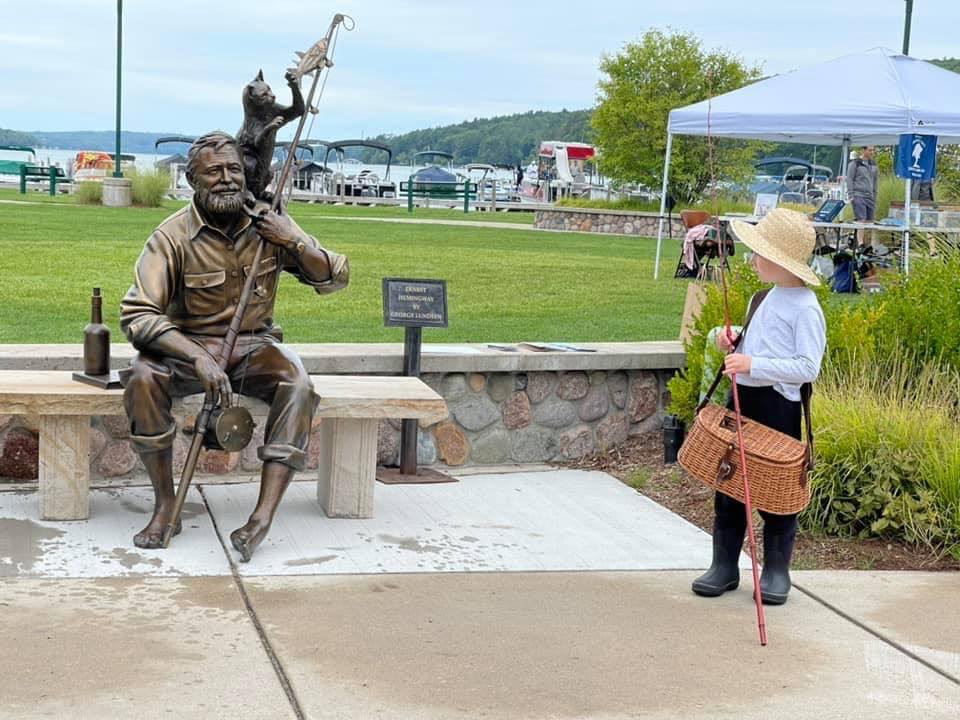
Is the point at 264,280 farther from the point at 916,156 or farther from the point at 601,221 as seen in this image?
the point at 601,221

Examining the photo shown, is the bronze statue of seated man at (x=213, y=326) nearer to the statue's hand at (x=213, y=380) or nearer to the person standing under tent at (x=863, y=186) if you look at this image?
the statue's hand at (x=213, y=380)

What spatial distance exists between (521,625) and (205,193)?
2.35m

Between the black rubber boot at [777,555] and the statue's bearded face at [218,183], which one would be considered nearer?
the black rubber boot at [777,555]

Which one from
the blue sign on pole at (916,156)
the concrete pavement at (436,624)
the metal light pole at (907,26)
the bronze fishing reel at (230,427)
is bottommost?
the concrete pavement at (436,624)

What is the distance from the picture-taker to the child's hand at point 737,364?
5.21 m

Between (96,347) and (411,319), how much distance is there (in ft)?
5.94

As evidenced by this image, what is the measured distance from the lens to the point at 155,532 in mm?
6016

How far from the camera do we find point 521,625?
521 centimetres

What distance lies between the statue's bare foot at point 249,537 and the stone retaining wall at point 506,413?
→ 55.1 inches

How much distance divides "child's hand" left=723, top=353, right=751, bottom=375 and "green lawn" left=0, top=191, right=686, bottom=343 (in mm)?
4606

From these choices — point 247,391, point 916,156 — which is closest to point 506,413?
point 247,391

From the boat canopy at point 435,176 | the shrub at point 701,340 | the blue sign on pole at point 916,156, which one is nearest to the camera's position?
the shrub at point 701,340

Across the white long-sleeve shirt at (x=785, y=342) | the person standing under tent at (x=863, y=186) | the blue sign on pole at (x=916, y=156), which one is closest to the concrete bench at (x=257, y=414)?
the white long-sleeve shirt at (x=785, y=342)

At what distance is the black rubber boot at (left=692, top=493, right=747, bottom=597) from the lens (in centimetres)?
569
